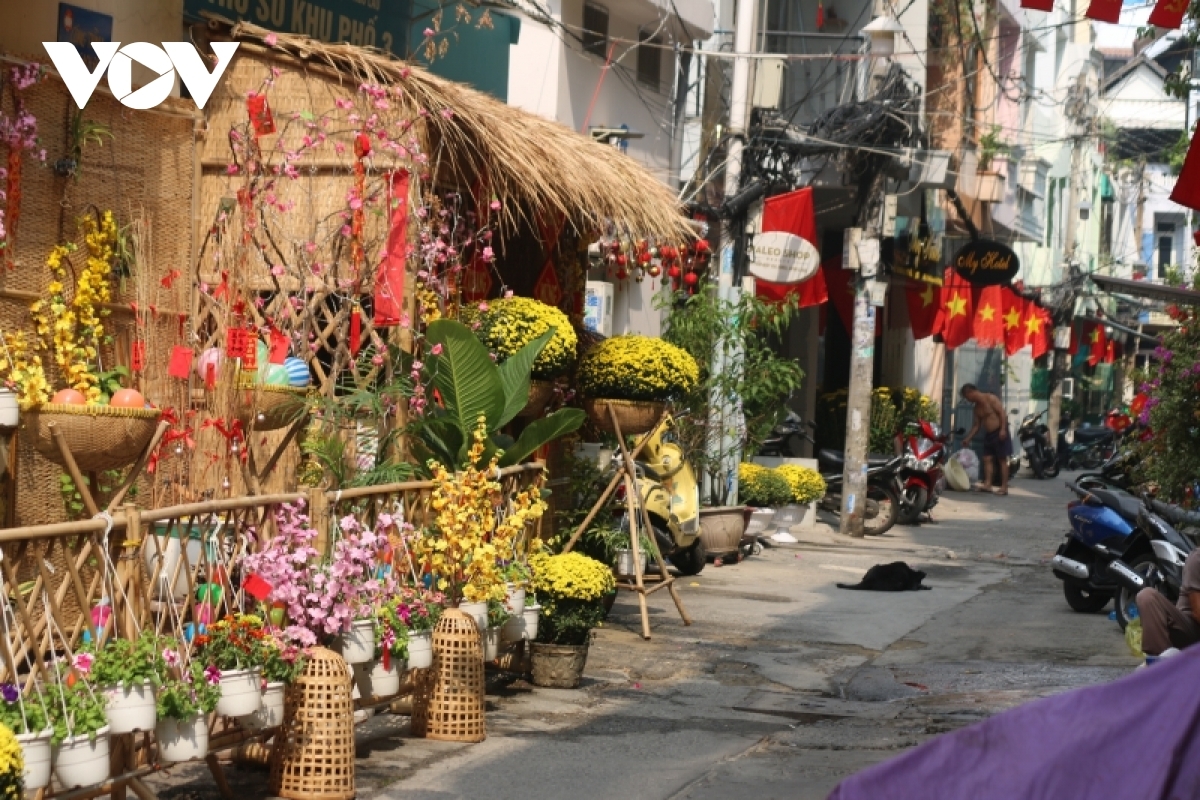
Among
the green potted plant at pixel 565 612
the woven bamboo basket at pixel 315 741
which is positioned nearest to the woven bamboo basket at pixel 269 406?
the green potted plant at pixel 565 612

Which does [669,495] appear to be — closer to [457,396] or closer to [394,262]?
[394,262]

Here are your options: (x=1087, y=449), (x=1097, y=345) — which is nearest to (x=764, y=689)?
(x=1087, y=449)

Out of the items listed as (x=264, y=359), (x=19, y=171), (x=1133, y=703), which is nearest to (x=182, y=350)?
(x=264, y=359)

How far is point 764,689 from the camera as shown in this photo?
9492 mm

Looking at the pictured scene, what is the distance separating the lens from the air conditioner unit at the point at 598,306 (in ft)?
50.2

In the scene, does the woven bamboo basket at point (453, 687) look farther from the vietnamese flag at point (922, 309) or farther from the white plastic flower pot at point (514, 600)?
the vietnamese flag at point (922, 309)

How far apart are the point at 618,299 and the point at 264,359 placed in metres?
8.65

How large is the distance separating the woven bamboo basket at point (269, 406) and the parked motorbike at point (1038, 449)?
24.6 metres

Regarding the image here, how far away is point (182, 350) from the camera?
26.3 ft

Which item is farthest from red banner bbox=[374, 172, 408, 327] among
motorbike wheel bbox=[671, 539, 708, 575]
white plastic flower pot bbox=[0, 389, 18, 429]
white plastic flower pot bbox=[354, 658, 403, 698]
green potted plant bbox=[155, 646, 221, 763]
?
motorbike wheel bbox=[671, 539, 708, 575]

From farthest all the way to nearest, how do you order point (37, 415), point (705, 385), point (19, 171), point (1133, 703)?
1. point (705, 385)
2. point (19, 171)
3. point (37, 415)
4. point (1133, 703)

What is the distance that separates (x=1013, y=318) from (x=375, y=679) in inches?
865

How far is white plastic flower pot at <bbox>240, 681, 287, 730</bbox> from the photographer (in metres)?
5.98

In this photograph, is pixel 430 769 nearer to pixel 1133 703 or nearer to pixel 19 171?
pixel 19 171
